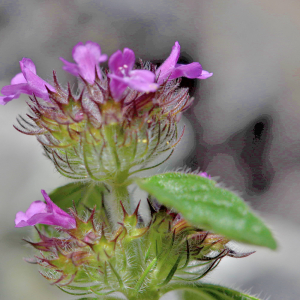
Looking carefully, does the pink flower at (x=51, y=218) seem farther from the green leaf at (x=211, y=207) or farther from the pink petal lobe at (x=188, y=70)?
the pink petal lobe at (x=188, y=70)

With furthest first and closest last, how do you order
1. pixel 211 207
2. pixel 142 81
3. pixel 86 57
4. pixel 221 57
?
pixel 221 57, pixel 86 57, pixel 142 81, pixel 211 207

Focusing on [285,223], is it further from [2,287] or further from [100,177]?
[100,177]

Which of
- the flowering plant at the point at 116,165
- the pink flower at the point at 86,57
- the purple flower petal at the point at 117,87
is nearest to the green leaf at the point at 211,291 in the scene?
the flowering plant at the point at 116,165

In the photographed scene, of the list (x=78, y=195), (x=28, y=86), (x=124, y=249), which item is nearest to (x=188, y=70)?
(x=28, y=86)

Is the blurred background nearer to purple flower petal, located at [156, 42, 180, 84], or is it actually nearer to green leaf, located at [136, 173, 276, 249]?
purple flower petal, located at [156, 42, 180, 84]

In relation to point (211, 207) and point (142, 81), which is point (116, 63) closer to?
point (142, 81)

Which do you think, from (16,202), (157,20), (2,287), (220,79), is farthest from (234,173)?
(2,287)

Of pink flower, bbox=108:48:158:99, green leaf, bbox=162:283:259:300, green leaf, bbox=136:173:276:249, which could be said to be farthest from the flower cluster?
pink flower, bbox=108:48:158:99

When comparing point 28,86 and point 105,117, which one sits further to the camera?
point 28,86

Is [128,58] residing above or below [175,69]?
below
